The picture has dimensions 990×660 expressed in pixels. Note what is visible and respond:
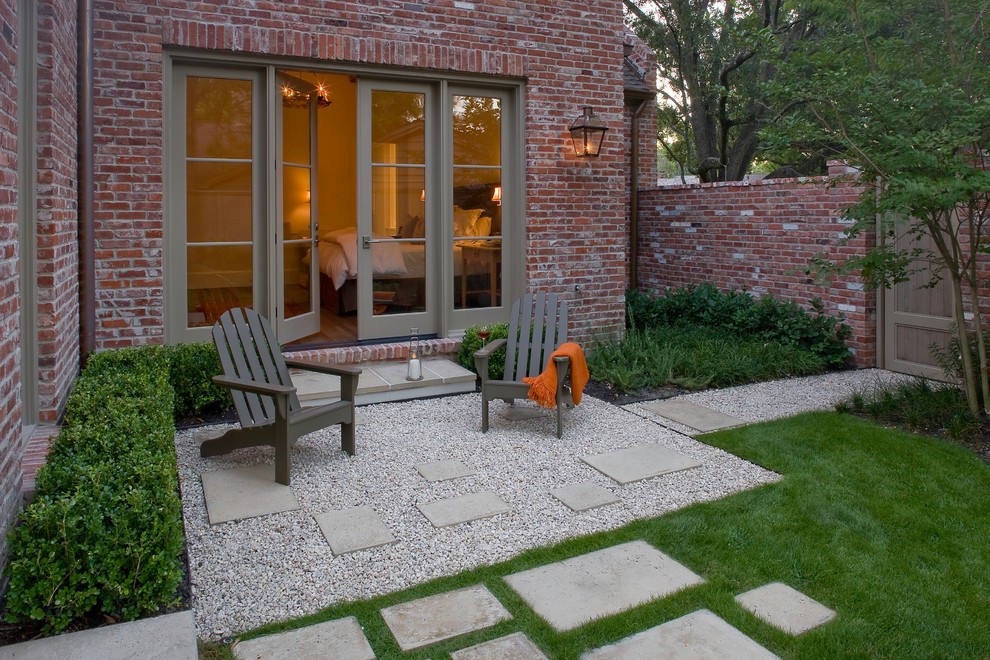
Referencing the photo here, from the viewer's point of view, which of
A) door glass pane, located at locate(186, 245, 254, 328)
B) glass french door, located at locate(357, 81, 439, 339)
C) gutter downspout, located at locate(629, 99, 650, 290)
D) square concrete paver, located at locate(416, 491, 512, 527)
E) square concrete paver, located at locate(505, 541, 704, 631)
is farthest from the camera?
gutter downspout, located at locate(629, 99, 650, 290)

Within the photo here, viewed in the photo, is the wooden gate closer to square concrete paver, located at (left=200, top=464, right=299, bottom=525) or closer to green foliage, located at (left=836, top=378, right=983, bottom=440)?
green foliage, located at (left=836, top=378, right=983, bottom=440)

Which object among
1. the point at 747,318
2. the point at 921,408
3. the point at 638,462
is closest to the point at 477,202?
the point at 747,318

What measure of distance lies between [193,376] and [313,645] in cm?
307

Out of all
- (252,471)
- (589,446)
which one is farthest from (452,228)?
(252,471)

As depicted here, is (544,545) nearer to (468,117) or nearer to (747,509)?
(747,509)

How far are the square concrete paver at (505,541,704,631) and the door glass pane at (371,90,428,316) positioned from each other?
392cm

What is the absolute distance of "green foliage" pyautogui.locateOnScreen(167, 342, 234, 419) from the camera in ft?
16.6

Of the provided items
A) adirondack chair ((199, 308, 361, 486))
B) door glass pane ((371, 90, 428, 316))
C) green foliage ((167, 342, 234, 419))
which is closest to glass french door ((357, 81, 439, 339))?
door glass pane ((371, 90, 428, 316))

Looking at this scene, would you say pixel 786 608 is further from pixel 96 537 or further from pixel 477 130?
pixel 477 130

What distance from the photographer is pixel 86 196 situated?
492cm

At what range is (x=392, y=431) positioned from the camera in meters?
5.08

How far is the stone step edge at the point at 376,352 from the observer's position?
20.1 ft

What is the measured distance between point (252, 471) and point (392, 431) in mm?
1080

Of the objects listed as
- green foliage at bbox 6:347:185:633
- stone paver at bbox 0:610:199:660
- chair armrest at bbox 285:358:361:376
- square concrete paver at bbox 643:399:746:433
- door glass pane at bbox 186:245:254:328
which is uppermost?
door glass pane at bbox 186:245:254:328
